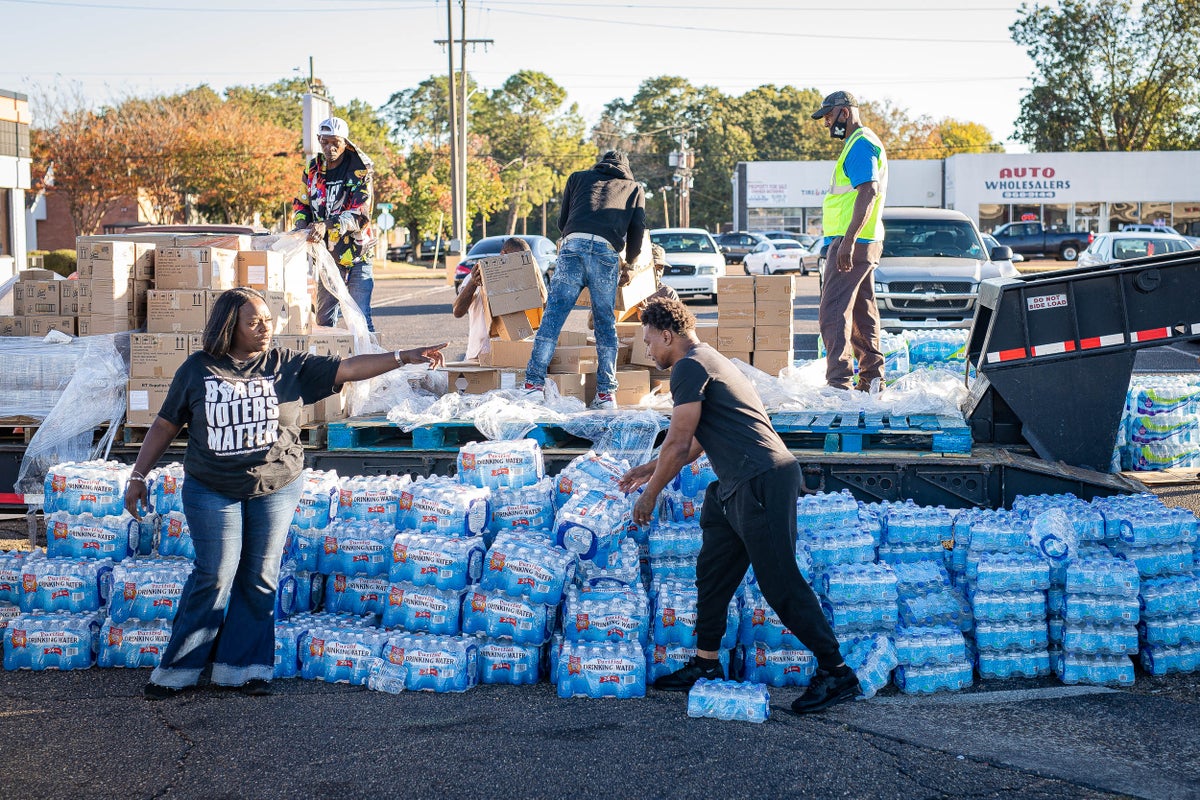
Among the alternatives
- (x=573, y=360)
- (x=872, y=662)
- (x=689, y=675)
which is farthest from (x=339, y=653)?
(x=573, y=360)

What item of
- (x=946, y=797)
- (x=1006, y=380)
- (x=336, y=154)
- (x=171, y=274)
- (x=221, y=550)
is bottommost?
(x=946, y=797)

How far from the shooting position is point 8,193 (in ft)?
128

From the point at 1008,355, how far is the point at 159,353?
5.45 metres

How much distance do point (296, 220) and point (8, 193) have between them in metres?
34.1

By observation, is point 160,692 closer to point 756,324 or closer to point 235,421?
point 235,421

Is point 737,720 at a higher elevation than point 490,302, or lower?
lower

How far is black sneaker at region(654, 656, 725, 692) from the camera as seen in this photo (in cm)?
550

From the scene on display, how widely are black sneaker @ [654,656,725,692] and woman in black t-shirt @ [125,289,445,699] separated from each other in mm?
1824

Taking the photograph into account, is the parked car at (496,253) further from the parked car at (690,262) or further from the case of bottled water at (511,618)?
the case of bottled water at (511,618)

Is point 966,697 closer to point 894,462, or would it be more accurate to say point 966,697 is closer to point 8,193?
point 894,462

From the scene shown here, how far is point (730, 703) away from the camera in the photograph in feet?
16.9

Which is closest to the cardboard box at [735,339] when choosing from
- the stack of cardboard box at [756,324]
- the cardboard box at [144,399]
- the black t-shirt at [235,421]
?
the stack of cardboard box at [756,324]

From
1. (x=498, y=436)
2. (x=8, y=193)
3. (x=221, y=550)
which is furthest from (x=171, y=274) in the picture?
(x=8, y=193)

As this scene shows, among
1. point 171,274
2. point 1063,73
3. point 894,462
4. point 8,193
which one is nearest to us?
point 894,462
